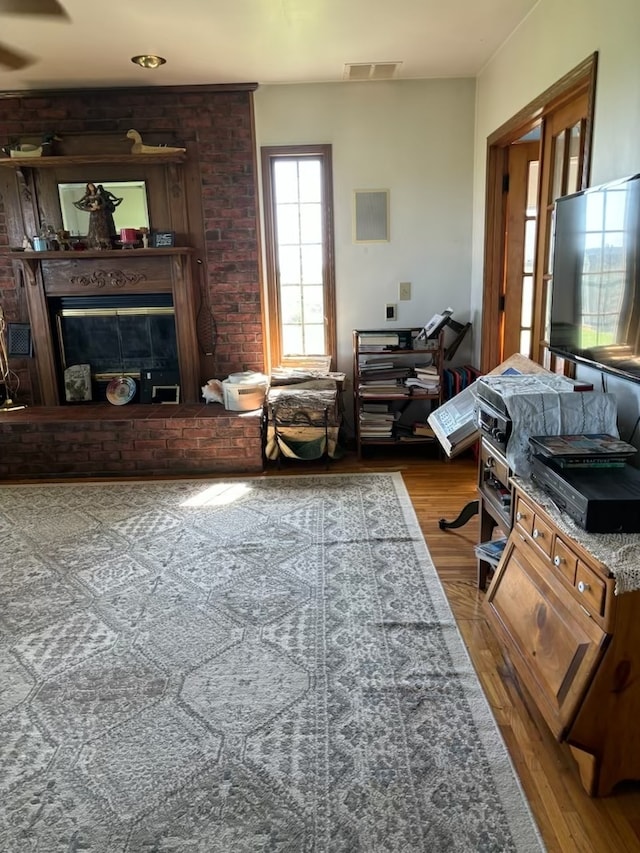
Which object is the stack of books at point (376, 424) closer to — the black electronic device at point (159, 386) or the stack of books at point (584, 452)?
the black electronic device at point (159, 386)

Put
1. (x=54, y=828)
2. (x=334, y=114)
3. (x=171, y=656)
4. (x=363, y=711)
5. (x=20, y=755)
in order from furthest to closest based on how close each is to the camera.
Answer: (x=334, y=114) < (x=171, y=656) < (x=363, y=711) < (x=20, y=755) < (x=54, y=828)

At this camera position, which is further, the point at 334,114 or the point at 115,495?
the point at 334,114

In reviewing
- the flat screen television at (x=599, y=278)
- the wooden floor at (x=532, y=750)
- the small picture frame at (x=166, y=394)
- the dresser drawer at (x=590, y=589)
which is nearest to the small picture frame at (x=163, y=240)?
the small picture frame at (x=166, y=394)

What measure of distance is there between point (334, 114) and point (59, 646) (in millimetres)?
3667

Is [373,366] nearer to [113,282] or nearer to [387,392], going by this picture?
[387,392]

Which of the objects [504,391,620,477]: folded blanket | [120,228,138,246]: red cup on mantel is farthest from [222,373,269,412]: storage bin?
[504,391,620,477]: folded blanket

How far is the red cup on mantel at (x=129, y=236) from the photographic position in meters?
4.15

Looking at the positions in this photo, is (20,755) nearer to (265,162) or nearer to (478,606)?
(478,606)

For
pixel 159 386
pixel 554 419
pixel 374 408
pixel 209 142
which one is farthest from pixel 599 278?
pixel 159 386

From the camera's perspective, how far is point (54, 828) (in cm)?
146

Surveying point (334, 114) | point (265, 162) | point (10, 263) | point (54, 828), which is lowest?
point (54, 828)

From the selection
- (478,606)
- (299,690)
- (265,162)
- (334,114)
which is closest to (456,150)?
(334,114)

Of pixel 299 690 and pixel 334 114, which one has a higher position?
pixel 334 114

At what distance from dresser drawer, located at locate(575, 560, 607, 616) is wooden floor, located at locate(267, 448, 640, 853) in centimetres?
49
